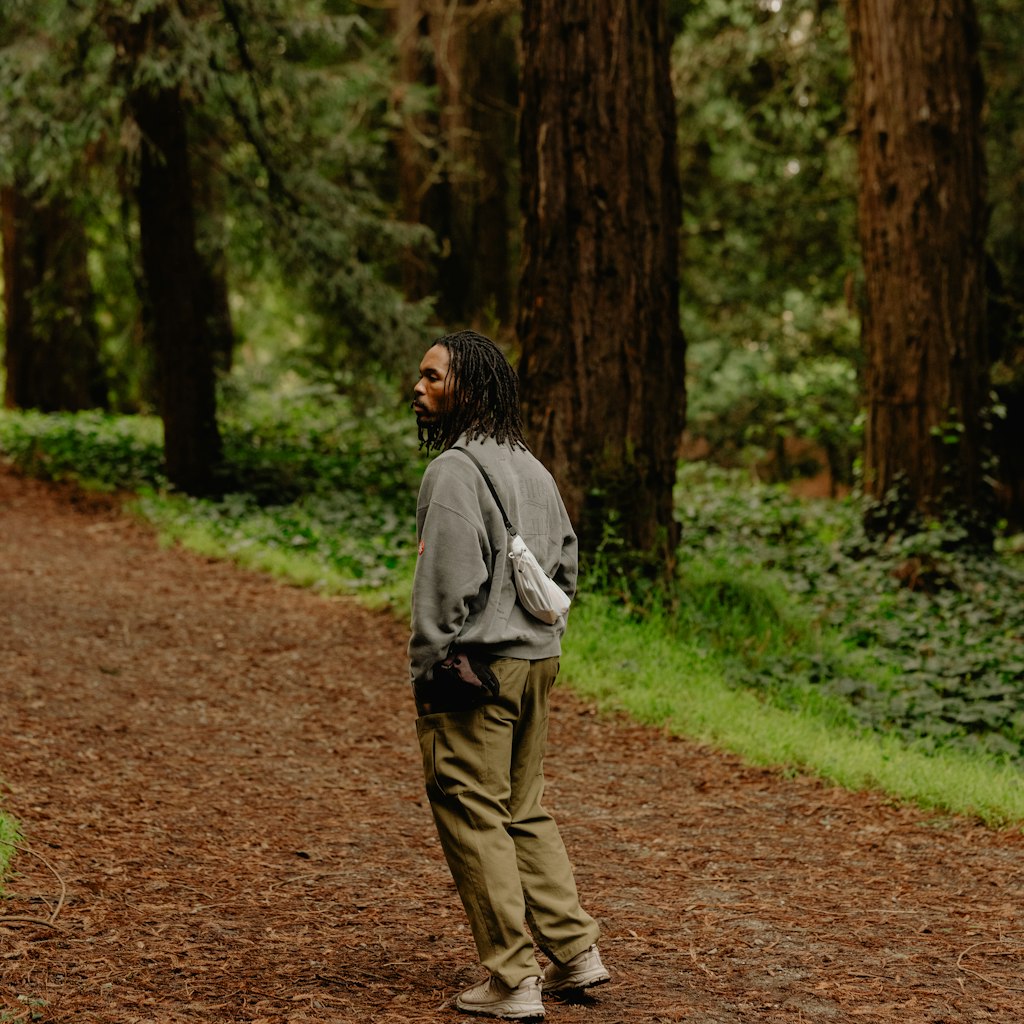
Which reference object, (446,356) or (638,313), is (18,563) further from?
(446,356)

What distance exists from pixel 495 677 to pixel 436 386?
86cm

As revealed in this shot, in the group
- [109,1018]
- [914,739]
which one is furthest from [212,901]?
[914,739]

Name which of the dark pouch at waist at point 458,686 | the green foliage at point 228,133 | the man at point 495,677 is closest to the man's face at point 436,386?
the man at point 495,677

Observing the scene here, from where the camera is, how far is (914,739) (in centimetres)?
712

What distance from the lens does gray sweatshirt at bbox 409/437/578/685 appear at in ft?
11.1

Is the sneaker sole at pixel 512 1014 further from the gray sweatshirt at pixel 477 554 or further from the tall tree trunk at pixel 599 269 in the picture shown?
the tall tree trunk at pixel 599 269

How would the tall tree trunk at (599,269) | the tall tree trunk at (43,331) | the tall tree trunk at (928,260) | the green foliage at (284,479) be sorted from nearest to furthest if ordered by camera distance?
the tall tree trunk at (599,269), the green foliage at (284,479), the tall tree trunk at (928,260), the tall tree trunk at (43,331)

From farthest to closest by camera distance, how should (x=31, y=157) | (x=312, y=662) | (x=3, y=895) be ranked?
(x=31, y=157) → (x=312, y=662) → (x=3, y=895)

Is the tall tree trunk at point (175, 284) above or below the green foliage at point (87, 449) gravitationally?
above

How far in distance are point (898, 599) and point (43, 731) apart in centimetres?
655

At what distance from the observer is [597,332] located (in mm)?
8406

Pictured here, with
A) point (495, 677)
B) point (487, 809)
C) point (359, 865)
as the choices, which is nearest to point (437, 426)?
point (495, 677)

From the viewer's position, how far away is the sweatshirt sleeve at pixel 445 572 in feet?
11.1

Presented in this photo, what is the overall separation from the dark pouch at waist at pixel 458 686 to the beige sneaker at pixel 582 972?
854 mm
